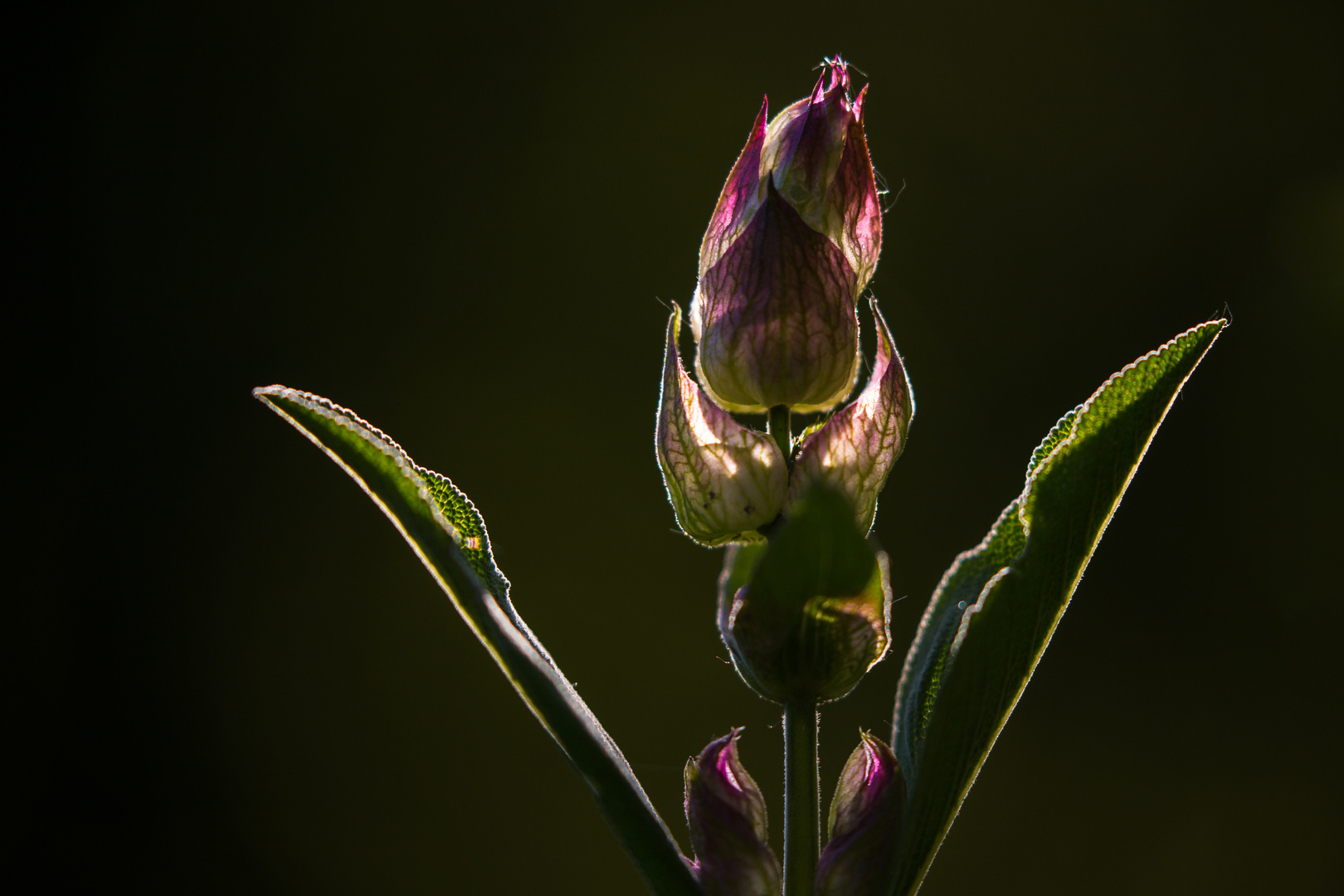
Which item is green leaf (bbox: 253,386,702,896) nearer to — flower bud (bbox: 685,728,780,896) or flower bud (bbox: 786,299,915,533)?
flower bud (bbox: 685,728,780,896)

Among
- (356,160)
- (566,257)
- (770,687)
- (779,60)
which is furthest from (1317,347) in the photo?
(770,687)

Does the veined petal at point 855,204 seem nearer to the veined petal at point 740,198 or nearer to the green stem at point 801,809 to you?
the veined petal at point 740,198

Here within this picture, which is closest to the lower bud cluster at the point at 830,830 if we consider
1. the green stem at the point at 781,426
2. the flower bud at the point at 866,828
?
the flower bud at the point at 866,828

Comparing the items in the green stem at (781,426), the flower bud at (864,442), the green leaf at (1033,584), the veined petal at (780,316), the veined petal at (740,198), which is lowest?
the green leaf at (1033,584)

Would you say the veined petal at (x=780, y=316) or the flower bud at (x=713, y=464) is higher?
the veined petal at (x=780, y=316)

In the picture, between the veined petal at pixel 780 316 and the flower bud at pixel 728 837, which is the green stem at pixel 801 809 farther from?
the veined petal at pixel 780 316

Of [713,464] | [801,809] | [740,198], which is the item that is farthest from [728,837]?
[740,198]
